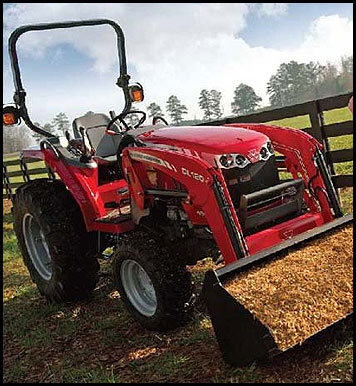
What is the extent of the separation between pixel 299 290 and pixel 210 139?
1.28 metres

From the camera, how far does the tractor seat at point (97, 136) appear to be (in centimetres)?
479

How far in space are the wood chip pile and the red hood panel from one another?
84 centimetres

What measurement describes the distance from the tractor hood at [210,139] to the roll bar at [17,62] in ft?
4.55

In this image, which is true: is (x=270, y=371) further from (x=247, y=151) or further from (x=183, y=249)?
(x=247, y=151)

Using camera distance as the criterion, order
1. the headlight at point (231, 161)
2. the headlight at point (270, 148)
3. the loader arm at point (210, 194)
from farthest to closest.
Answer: the headlight at point (270, 148) < the headlight at point (231, 161) < the loader arm at point (210, 194)

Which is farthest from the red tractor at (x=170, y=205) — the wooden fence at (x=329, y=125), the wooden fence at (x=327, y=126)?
the wooden fence at (x=329, y=125)

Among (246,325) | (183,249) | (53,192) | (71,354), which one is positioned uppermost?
(53,192)

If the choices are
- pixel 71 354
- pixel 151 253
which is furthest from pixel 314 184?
pixel 71 354

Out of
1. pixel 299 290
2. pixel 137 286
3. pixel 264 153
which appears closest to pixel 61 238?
pixel 137 286

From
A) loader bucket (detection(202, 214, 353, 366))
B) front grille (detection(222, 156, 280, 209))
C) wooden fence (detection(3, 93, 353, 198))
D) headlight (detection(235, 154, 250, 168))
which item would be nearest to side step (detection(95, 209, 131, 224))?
front grille (detection(222, 156, 280, 209))

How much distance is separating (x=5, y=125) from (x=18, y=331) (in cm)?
184

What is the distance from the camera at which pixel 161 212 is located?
4020mm

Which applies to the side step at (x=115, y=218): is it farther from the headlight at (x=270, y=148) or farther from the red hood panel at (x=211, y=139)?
the headlight at (x=270, y=148)

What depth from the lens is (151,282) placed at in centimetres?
351
